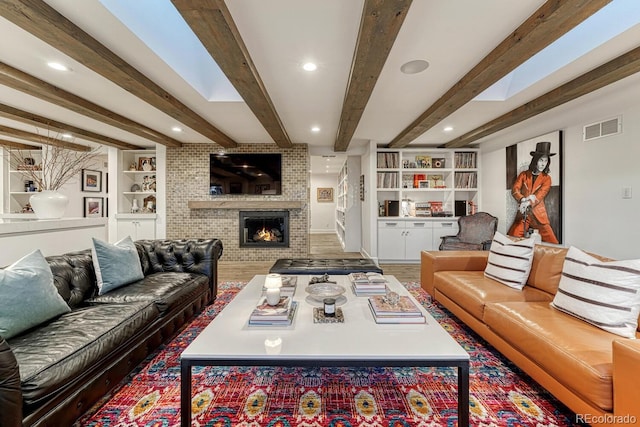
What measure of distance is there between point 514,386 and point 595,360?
569mm

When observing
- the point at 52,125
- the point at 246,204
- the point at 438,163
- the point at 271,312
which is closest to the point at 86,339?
the point at 271,312

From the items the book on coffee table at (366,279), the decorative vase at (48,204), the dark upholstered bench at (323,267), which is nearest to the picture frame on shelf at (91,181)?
the decorative vase at (48,204)

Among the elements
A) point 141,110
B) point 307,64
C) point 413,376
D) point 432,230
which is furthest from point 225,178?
point 413,376

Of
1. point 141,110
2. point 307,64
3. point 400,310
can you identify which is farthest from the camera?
point 141,110

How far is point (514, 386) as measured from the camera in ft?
5.54

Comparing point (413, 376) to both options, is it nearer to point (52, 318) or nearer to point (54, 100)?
point (52, 318)

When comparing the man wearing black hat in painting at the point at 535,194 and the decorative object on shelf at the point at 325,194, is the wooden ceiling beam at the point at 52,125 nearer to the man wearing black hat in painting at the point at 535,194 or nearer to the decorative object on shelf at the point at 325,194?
the decorative object on shelf at the point at 325,194

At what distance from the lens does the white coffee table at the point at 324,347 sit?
1.23m

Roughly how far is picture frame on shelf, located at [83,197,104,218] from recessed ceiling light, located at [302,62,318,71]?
251 inches

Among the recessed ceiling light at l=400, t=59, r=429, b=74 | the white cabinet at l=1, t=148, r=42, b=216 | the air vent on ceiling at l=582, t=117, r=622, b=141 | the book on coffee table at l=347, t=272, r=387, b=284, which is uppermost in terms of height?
the recessed ceiling light at l=400, t=59, r=429, b=74

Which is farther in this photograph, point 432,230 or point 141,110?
point 432,230

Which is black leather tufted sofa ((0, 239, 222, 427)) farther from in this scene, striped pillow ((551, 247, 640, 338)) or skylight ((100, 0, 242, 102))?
striped pillow ((551, 247, 640, 338))

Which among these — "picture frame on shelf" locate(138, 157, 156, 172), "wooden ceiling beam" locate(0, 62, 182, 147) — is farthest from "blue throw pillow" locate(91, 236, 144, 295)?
"picture frame on shelf" locate(138, 157, 156, 172)

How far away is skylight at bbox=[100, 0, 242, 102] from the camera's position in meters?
1.90
